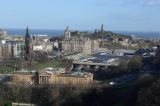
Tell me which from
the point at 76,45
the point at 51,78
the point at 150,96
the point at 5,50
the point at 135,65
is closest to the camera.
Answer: the point at 150,96

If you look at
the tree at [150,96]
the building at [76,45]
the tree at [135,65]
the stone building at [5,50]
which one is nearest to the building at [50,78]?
the tree at [135,65]

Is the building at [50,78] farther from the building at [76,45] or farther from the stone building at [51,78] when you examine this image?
the building at [76,45]

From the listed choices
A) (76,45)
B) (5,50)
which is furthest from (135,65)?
(76,45)

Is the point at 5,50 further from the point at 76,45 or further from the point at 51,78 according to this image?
the point at 51,78

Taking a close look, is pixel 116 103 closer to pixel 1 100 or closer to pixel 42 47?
pixel 1 100

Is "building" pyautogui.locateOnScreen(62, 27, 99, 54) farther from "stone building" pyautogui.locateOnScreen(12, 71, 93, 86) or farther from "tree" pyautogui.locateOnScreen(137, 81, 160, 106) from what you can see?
"tree" pyautogui.locateOnScreen(137, 81, 160, 106)

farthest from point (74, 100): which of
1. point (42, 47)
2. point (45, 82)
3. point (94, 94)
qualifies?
point (42, 47)

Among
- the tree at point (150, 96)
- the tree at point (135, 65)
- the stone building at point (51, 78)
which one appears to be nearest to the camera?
the tree at point (150, 96)

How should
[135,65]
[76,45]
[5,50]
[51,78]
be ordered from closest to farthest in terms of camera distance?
[51,78] < [135,65] < [5,50] < [76,45]

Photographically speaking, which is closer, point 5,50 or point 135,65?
point 135,65

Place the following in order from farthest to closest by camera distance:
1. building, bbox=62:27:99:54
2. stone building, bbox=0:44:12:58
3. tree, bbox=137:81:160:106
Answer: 1. building, bbox=62:27:99:54
2. stone building, bbox=0:44:12:58
3. tree, bbox=137:81:160:106

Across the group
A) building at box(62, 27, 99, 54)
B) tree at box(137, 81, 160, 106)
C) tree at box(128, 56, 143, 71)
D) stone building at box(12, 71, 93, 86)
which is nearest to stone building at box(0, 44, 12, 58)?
building at box(62, 27, 99, 54)

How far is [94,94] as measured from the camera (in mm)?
23312

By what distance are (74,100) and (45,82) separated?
7341 mm
